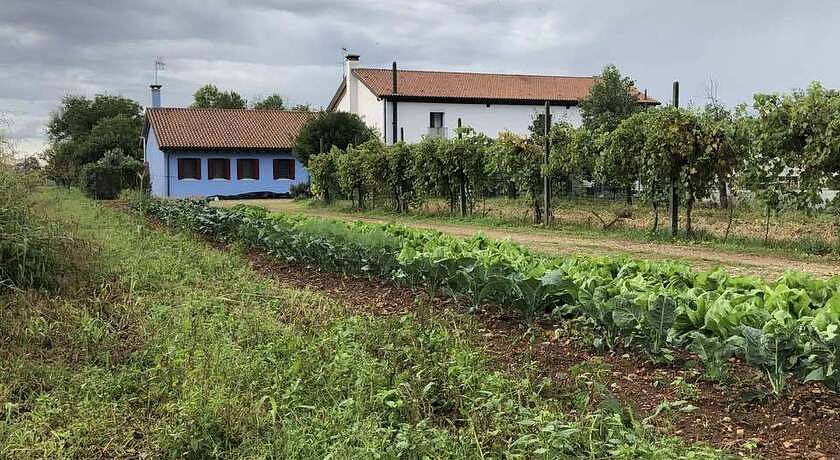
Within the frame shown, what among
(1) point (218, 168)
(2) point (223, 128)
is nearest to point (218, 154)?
(1) point (218, 168)

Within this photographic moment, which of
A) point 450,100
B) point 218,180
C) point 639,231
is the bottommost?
point 639,231

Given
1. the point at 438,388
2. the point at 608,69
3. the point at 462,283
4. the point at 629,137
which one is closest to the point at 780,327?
the point at 438,388

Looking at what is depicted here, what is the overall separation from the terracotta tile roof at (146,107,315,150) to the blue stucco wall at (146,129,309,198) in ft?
1.90

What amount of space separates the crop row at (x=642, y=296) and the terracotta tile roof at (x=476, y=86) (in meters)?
34.0

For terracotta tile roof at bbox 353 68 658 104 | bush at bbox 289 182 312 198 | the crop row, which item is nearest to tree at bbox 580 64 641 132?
terracotta tile roof at bbox 353 68 658 104

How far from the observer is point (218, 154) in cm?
4028

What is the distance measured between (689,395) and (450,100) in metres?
39.2

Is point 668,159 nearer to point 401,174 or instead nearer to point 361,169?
point 401,174

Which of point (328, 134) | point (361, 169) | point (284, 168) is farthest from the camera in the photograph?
point (284, 168)

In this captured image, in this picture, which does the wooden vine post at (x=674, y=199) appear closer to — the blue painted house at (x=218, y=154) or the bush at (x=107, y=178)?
the bush at (x=107, y=178)

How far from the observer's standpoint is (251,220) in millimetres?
10922

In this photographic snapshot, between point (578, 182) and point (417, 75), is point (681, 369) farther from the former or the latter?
point (417, 75)

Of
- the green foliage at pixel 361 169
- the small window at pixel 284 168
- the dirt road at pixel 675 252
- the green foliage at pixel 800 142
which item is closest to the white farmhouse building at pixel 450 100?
the small window at pixel 284 168

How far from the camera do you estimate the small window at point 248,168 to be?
40.7m
